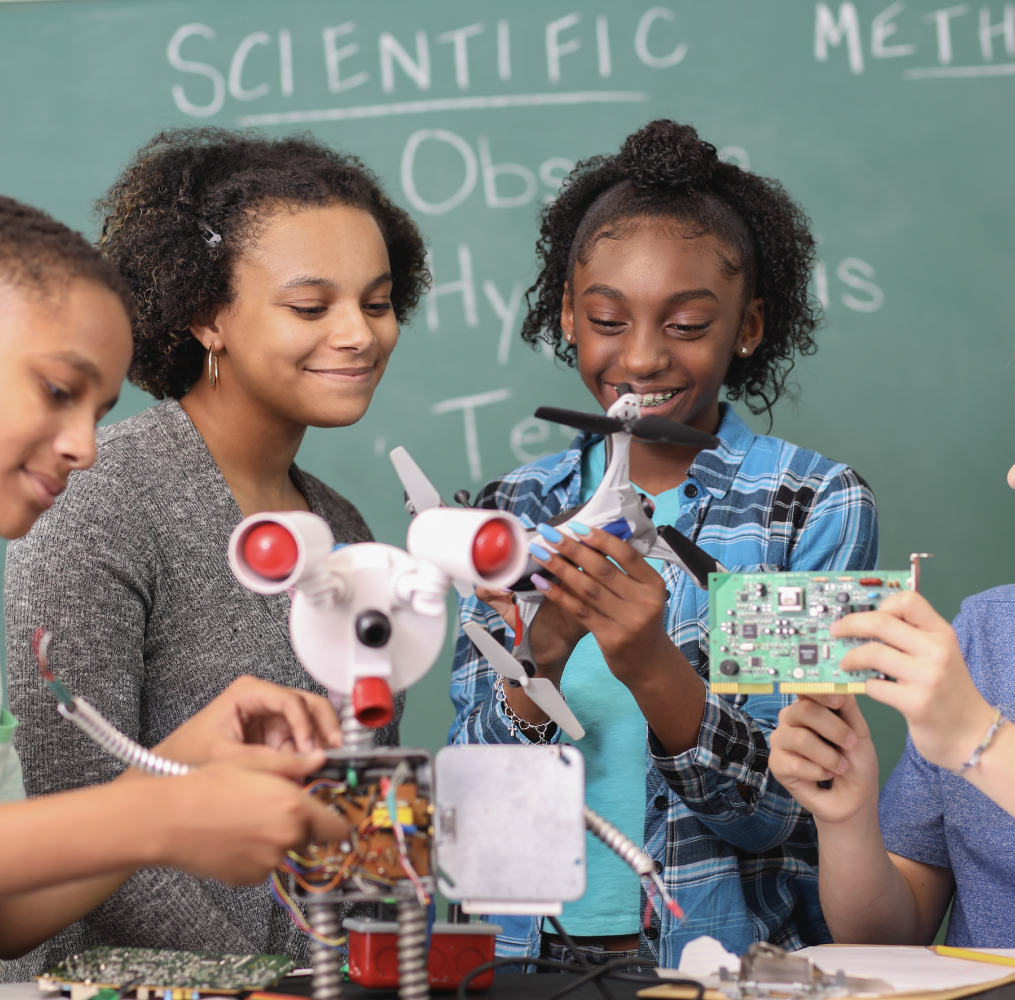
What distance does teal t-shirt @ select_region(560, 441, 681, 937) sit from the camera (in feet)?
3.84

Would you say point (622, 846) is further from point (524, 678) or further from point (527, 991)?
point (524, 678)

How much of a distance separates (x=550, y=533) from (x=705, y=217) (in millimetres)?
612

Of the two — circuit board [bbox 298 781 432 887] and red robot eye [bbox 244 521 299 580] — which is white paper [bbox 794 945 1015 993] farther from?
red robot eye [bbox 244 521 299 580]

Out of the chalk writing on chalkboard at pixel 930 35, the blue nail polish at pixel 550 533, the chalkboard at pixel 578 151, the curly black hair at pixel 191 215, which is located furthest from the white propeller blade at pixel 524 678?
the chalk writing on chalkboard at pixel 930 35

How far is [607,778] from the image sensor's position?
4.06 ft

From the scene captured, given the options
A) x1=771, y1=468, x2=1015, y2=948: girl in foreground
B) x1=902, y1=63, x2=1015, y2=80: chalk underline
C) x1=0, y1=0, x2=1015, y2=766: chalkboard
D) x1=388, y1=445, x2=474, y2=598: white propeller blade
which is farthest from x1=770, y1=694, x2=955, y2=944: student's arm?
x1=902, y1=63, x2=1015, y2=80: chalk underline

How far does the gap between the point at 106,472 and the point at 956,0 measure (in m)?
1.64

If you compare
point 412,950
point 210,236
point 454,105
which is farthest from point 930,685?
point 454,105

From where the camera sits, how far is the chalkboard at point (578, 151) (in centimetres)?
182

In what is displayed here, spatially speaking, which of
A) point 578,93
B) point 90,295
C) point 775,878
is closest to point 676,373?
point 775,878

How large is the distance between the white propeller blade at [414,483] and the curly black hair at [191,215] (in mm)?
416

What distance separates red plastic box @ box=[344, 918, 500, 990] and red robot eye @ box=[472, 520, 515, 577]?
0.27m

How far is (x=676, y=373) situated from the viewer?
130 centimetres

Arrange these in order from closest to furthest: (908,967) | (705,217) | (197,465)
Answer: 1. (908,967)
2. (197,465)
3. (705,217)
